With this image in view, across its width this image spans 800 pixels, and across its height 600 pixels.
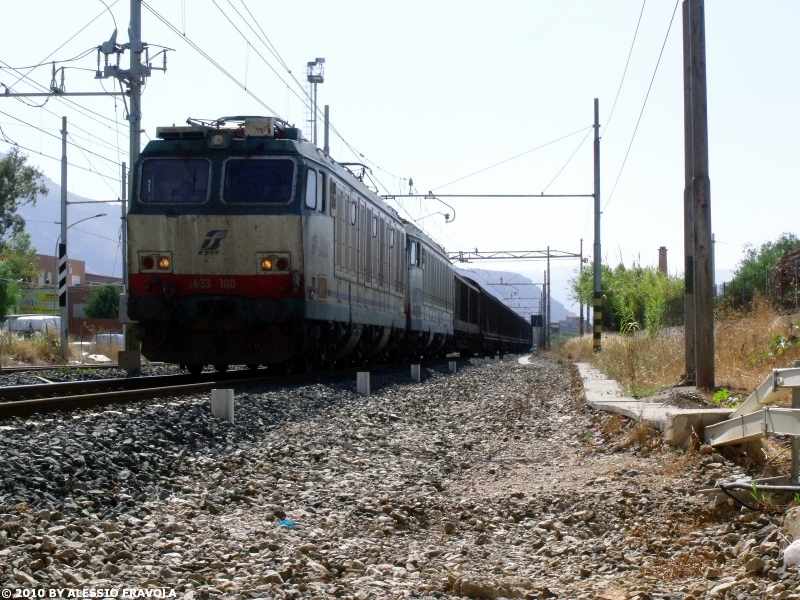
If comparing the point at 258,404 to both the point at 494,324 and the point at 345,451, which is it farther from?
the point at 494,324

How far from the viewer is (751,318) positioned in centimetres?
1645

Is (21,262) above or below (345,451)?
above

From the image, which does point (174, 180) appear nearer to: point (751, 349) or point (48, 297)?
point (751, 349)

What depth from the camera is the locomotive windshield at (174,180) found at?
13.6m

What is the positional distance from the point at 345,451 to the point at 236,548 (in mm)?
3286

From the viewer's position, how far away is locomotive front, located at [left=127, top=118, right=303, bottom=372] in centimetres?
1299

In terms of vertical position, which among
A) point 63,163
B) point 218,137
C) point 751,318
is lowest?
point 751,318

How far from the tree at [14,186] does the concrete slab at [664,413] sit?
52.5 metres

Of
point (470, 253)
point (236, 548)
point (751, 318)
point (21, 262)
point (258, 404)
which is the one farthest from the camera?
point (21, 262)

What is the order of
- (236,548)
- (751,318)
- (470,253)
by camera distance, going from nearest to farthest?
(236,548) < (751,318) < (470,253)

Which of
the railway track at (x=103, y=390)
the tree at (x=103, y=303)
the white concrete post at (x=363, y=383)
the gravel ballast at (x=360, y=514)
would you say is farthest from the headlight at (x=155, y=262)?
the tree at (x=103, y=303)

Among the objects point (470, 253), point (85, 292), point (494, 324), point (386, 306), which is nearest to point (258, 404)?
point (386, 306)

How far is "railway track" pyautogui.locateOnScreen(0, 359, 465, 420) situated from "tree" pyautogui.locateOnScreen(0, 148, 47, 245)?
47.2 meters

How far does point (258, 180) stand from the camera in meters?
13.5
